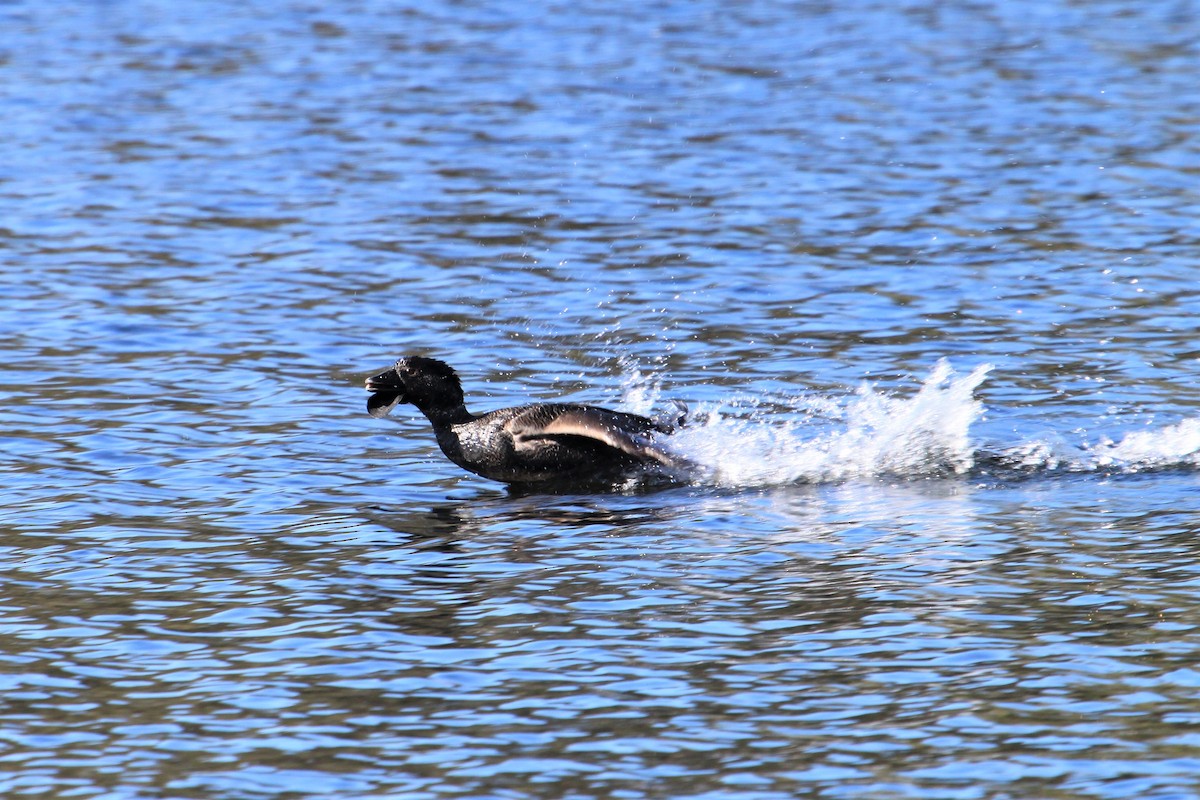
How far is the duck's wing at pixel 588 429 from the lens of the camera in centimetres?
1228

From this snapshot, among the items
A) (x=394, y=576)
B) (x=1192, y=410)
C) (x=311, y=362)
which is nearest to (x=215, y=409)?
(x=311, y=362)

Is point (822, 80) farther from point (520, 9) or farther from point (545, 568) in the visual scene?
point (545, 568)

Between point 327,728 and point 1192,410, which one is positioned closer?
point 327,728

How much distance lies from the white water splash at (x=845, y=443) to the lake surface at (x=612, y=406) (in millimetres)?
45

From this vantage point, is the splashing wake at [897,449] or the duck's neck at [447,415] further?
the duck's neck at [447,415]

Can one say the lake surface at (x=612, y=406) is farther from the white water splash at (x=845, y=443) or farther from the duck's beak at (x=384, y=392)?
the duck's beak at (x=384, y=392)

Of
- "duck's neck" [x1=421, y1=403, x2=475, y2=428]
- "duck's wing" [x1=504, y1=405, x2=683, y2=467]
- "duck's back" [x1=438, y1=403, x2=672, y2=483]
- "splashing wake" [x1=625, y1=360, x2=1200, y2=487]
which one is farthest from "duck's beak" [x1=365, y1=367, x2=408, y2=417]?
"splashing wake" [x1=625, y1=360, x2=1200, y2=487]

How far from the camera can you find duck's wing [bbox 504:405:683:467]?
12.3 metres

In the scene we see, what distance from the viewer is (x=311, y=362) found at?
51.7ft

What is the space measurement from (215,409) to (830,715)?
286 inches

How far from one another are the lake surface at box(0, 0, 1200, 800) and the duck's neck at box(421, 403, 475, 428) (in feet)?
1.58

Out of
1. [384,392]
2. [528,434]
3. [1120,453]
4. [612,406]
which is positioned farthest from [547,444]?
[1120,453]

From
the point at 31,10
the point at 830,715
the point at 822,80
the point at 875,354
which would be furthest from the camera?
the point at 31,10

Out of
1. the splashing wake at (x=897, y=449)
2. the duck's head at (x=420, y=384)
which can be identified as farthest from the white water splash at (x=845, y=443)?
the duck's head at (x=420, y=384)
